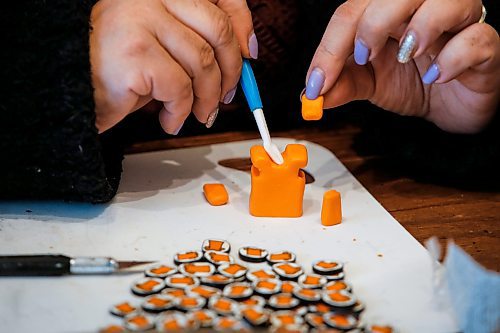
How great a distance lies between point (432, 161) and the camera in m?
0.95

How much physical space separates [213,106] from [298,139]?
0.75ft

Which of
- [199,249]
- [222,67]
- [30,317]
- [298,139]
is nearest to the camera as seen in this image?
[30,317]

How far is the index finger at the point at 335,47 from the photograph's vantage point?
2.85ft

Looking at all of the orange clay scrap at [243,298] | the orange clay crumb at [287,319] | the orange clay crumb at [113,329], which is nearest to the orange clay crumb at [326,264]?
the orange clay scrap at [243,298]

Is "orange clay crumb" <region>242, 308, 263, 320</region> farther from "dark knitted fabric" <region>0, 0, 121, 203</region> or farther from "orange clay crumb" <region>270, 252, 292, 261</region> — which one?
"dark knitted fabric" <region>0, 0, 121, 203</region>

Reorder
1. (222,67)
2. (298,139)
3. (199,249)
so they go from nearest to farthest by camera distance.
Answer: (199,249) < (222,67) < (298,139)

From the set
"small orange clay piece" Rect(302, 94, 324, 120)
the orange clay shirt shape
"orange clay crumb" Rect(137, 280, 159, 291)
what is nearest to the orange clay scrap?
"orange clay crumb" Rect(137, 280, 159, 291)

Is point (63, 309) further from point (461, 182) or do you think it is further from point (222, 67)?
point (461, 182)

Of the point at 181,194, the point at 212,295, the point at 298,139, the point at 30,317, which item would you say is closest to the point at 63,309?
the point at 30,317

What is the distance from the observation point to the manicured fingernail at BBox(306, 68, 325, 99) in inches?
34.4

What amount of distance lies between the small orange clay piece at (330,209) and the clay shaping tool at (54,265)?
24cm

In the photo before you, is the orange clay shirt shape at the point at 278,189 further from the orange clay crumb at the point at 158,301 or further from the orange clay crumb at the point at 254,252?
the orange clay crumb at the point at 158,301

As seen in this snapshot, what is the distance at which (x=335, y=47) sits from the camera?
34.2 inches

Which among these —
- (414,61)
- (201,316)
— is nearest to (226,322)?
(201,316)
